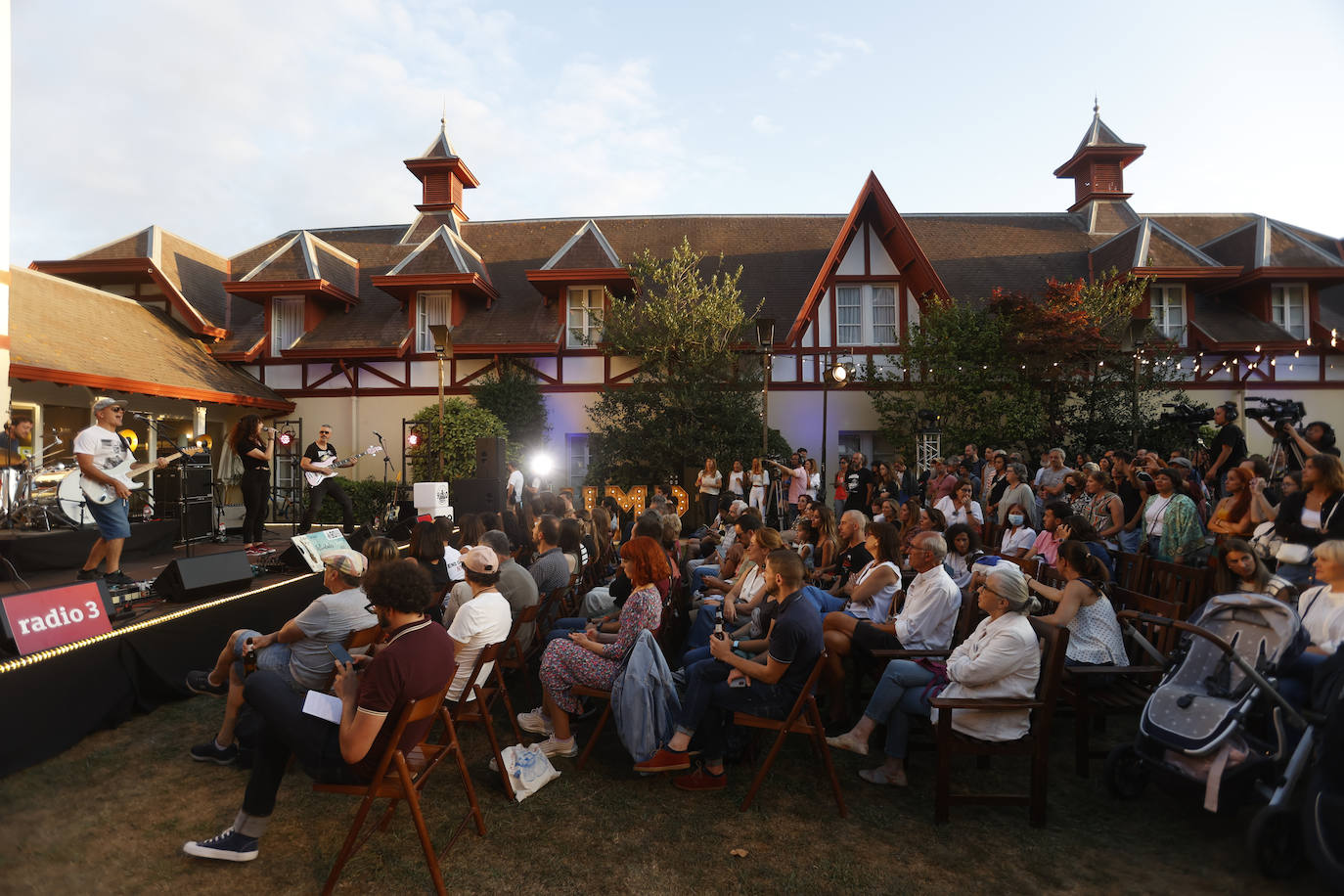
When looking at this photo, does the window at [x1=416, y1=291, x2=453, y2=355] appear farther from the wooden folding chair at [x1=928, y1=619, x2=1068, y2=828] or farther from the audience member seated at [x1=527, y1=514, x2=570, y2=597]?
the wooden folding chair at [x1=928, y1=619, x2=1068, y2=828]

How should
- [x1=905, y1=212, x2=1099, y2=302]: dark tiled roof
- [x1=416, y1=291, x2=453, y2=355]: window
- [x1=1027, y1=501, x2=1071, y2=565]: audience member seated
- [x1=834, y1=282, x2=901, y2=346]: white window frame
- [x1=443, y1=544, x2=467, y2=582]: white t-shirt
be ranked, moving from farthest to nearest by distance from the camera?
[x1=905, y1=212, x2=1099, y2=302]: dark tiled roof
[x1=416, y1=291, x2=453, y2=355]: window
[x1=834, y1=282, x2=901, y2=346]: white window frame
[x1=443, y1=544, x2=467, y2=582]: white t-shirt
[x1=1027, y1=501, x2=1071, y2=565]: audience member seated

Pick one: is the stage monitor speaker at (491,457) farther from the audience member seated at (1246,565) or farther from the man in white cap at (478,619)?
the audience member seated at (1246,565)

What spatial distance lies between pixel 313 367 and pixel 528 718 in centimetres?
1517

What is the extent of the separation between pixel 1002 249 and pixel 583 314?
11350 mm

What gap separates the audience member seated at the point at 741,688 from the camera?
3.60 m

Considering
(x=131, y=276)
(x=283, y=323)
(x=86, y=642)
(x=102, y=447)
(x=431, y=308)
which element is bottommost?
(x=86, y=642)

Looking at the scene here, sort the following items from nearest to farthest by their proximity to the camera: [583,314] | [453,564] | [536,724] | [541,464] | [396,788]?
[396,788], [536,724], [453,564], [541,464], [583,314]

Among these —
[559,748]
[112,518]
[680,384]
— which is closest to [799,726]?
[559,748]

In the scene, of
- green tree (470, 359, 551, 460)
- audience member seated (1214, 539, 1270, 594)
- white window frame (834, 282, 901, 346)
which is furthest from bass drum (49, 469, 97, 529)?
white window frame (834, 282, 901, 346)

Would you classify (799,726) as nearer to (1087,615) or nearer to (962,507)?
(1087,615)

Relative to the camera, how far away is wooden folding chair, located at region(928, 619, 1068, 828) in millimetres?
3369

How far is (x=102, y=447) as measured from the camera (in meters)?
6.53

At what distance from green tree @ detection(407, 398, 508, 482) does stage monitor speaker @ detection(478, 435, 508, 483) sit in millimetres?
2503

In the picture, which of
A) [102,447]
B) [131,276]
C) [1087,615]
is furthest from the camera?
[131,276]
